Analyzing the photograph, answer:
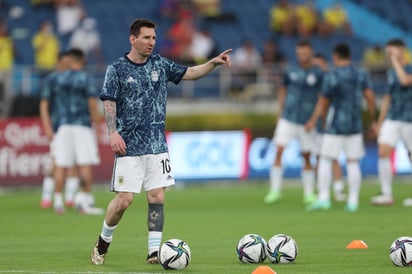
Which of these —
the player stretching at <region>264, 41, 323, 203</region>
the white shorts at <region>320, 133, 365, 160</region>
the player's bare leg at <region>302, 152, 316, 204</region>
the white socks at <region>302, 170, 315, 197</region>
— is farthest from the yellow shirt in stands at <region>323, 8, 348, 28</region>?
the white shorts at <region>320, 133, 365, 160</region>

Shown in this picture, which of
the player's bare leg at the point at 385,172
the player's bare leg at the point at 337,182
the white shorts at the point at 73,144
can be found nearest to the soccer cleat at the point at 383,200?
the player's bare leg at the point at 385,172

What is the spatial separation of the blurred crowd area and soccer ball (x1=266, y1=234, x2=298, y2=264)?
17264 millimetres

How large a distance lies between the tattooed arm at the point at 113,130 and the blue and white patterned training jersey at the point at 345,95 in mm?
7919

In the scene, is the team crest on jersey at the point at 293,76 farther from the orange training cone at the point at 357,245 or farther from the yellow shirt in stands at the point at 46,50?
the yellow shirt in stands at the point at 46,50

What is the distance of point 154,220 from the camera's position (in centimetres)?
1169

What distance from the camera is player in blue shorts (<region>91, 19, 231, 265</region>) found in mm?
11562

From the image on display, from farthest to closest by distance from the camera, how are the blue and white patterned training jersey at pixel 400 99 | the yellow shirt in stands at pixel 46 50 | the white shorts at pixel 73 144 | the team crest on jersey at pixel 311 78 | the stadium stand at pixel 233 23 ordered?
the stadium stand at pixel 233 23
the yellow shirt in stands at pixel 46 50
the team crest on jersey at pixel 311 78
the blue and white patterned training jersey at pixel 400 99
the white shorts at pixel 73 144

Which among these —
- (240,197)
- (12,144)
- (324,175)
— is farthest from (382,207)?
(12,144)

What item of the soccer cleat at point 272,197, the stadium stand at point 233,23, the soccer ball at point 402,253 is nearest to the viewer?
the soccer ball at point 402,253

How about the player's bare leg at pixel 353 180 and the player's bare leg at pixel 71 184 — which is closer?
the player's bare leg at pixel 353 180

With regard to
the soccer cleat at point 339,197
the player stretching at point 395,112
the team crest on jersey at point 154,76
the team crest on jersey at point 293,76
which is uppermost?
the team crest on jersey at point 293,76

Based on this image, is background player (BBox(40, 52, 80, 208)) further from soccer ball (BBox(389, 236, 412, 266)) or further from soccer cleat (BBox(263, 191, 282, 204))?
soccer ball (BBox(389, 236, 412, 266))

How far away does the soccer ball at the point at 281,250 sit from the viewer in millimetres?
11383

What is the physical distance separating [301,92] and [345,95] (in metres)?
2.03
